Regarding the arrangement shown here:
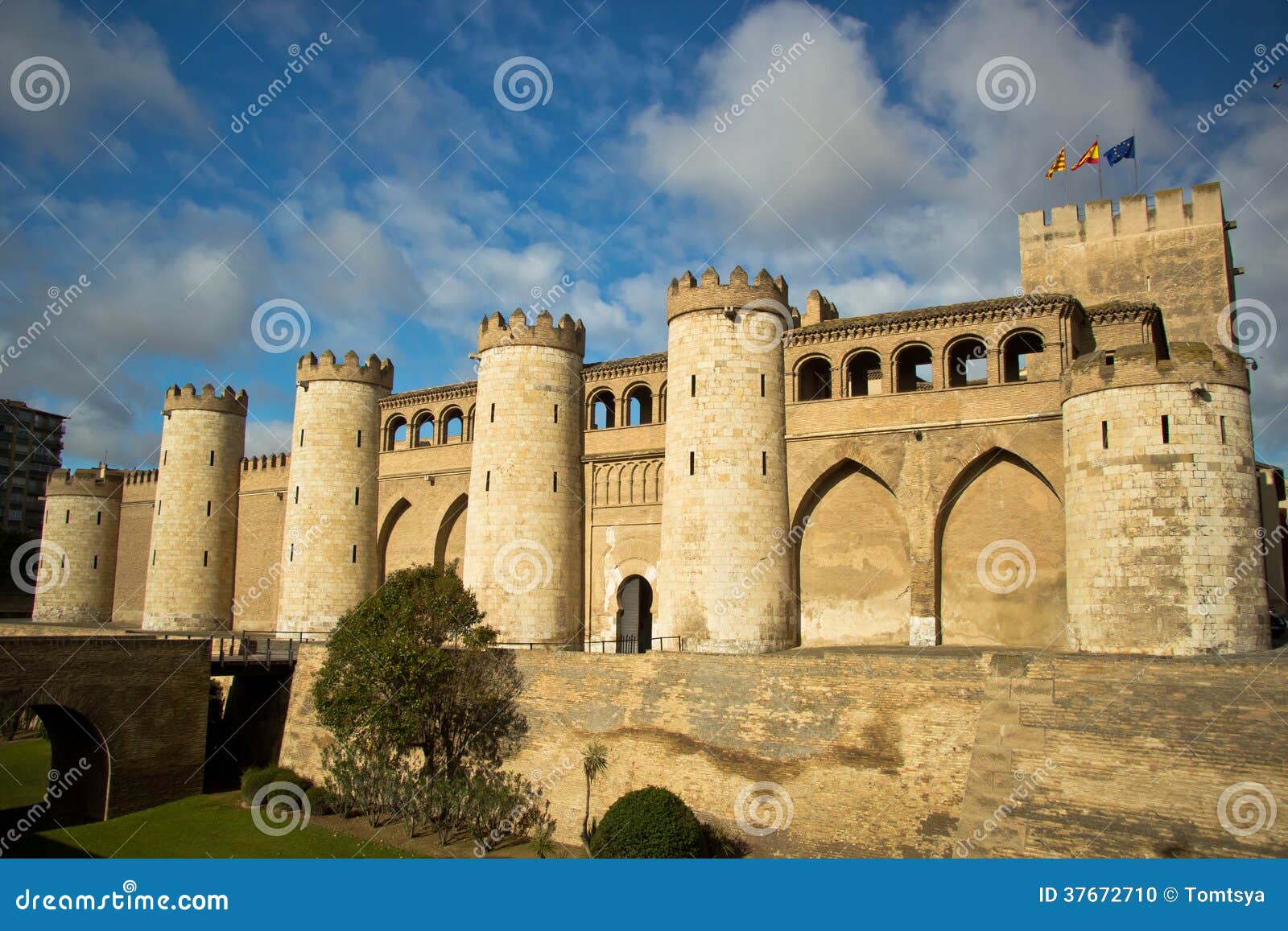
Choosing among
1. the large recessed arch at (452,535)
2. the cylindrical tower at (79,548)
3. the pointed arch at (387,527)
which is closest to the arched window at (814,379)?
the large recessed arch at (452,535)

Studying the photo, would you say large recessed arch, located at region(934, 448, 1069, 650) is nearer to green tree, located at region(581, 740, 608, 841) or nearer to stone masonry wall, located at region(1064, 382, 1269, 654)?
stone masonry wall, located at region(1064, 382, 1269, 654)

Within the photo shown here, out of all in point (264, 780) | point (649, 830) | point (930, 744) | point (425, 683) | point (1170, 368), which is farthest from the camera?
point (264, 780)

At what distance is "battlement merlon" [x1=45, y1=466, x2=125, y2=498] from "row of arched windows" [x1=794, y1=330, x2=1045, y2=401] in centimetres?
3447

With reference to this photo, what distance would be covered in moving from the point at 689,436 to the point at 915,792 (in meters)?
10.3

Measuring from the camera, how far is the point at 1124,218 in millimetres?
27906

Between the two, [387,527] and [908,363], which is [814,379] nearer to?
[908,363]

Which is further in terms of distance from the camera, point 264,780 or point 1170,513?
point 264,780

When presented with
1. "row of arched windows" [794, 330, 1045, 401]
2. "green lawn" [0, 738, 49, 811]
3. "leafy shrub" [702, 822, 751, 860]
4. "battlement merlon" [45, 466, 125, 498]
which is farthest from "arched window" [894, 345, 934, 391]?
"battlement merlon" [45, 466, 125, 498]

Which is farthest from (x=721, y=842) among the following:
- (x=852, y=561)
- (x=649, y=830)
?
(x=852, y=561)

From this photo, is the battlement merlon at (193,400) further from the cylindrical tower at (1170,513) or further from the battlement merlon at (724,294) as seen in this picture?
the cylindrical tower at (1170,513)

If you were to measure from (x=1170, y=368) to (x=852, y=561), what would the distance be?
28.0 feet

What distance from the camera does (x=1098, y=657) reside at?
15984 mm

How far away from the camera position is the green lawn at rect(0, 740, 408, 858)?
19750 mm

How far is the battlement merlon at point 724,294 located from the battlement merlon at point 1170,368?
26.7 feet
